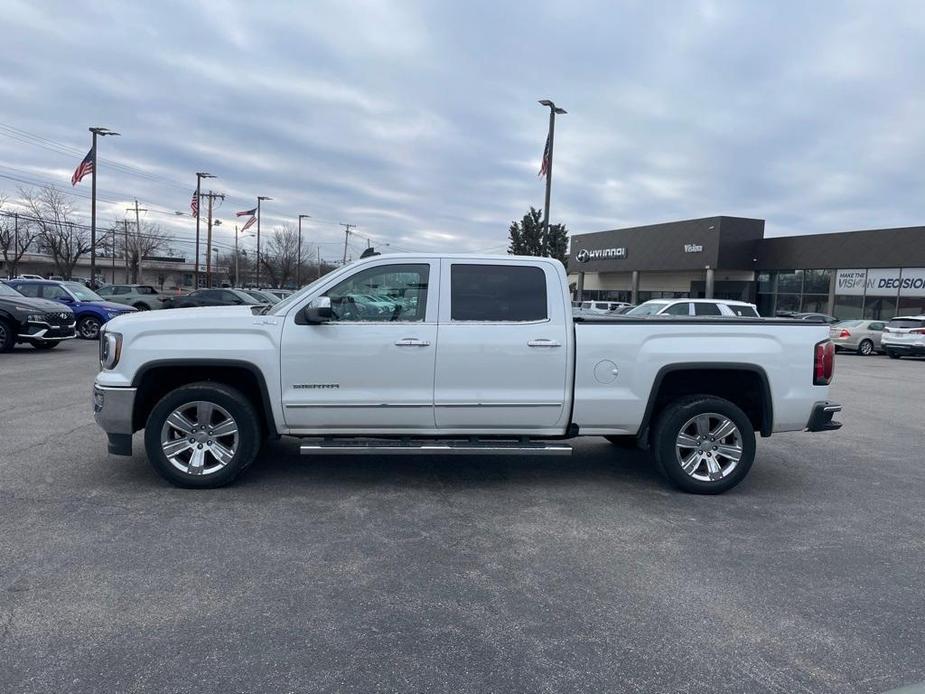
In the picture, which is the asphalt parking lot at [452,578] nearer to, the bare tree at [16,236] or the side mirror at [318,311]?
the side mirror at [318,311]

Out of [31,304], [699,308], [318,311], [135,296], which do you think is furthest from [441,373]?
[135,296]

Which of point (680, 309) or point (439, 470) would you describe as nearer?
point (439, 470)

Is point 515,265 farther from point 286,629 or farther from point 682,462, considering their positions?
point 286,629

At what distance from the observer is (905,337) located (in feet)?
76.6

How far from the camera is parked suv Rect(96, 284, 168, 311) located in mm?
27406

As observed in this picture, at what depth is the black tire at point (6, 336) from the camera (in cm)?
1544

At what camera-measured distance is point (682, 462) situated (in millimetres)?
5969

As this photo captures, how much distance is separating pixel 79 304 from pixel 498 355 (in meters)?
18.5

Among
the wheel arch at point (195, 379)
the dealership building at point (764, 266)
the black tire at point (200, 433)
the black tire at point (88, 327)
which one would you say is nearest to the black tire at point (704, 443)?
the wheel arch at point (195, 379)

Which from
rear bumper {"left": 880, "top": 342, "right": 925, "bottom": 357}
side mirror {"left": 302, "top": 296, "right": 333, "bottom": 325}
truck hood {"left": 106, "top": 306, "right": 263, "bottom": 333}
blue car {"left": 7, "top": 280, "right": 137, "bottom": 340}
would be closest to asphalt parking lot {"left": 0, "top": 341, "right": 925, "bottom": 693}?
truck hood {"left": 106, "top": 306, "right": 263, "bottom": 333}

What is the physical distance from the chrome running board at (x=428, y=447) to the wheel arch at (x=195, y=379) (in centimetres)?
54

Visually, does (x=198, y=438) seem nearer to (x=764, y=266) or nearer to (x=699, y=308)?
(x=699, y=308)

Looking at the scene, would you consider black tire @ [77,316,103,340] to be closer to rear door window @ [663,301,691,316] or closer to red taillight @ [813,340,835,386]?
rear door window @ [663,301,691,316]

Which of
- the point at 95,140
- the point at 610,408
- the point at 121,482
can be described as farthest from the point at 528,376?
the point at 95,140
